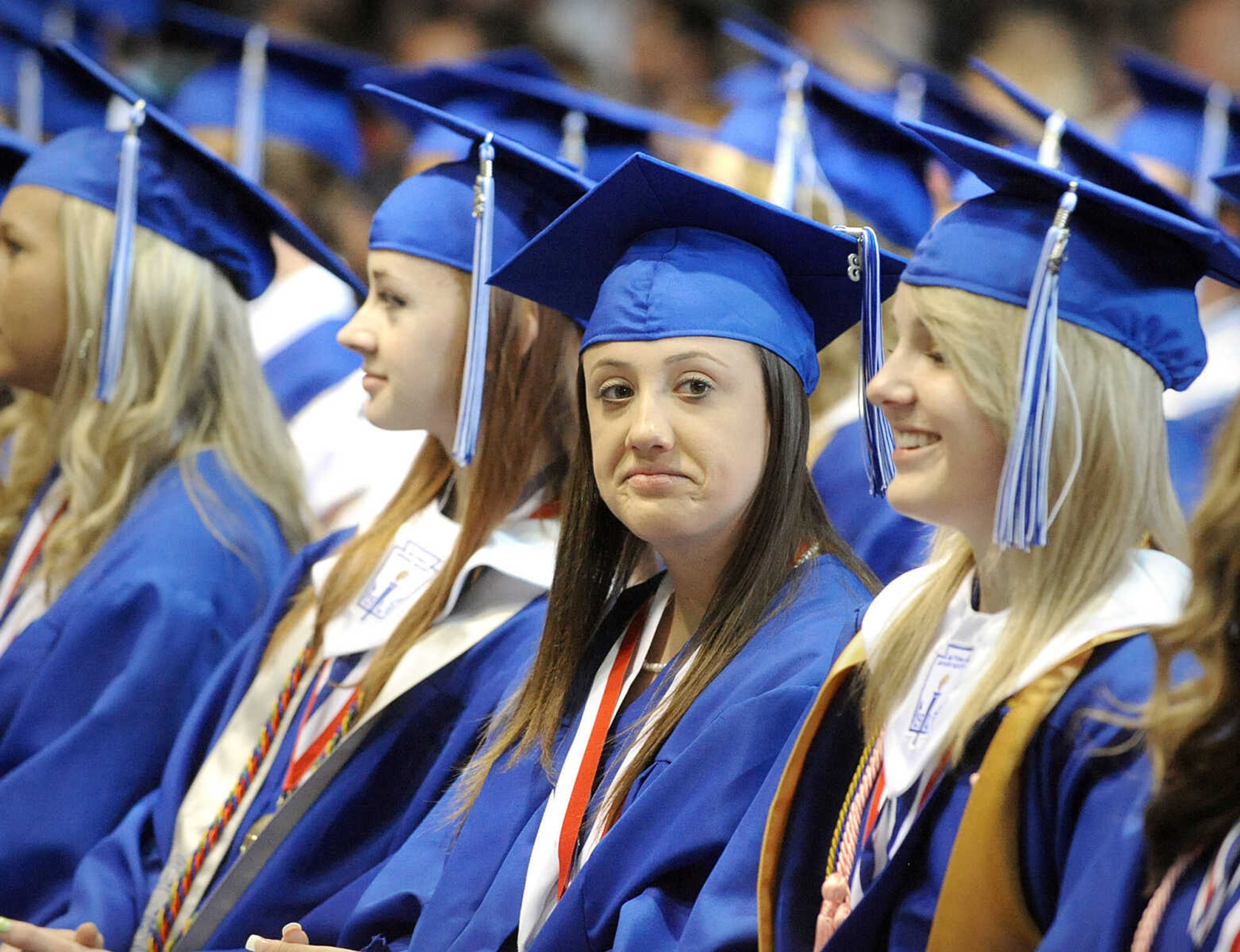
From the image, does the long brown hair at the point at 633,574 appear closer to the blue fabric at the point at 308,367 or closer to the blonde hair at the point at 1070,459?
the blonde hair at the point at 1070,459

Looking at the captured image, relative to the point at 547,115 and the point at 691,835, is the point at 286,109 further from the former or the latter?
the point at 691,835

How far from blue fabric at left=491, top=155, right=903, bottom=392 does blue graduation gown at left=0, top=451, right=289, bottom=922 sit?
1073mm

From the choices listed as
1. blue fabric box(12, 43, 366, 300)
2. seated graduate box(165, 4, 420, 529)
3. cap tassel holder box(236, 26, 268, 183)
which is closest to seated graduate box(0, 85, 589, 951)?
blue fabric box(12, 43, 366, 300)

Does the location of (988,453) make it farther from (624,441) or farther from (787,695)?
(624,441)

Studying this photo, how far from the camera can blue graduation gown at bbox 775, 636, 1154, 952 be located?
1.34 metres

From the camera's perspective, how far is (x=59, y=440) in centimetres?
306

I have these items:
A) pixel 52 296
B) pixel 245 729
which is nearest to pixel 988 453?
pixel 245 729

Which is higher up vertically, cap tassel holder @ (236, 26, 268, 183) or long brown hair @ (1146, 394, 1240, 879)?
cap tassel holder @ (236, 26, 268, 183)

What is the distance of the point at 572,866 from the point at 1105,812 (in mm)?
743

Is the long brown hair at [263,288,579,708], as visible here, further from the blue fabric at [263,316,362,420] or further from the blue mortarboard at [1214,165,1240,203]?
the blue fabric at [263,316,362,420]

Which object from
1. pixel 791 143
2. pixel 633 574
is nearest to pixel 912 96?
pixel 791 143

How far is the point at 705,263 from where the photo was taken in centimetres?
192

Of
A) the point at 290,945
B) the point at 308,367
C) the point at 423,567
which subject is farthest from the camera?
the point at 308,367

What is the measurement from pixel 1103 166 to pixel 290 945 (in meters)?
1.39
